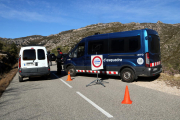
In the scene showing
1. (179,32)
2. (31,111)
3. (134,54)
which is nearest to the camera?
(31,111)

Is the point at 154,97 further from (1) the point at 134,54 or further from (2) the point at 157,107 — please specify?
(1) the point at 134,54

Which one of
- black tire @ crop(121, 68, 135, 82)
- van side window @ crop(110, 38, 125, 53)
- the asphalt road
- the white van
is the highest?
van side window @ crop(110, 38, 125, 53)

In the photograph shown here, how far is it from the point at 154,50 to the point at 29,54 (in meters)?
7.20

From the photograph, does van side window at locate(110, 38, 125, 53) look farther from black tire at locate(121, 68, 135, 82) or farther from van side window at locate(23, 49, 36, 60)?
van side window at locate(23, 49, 36, 60)

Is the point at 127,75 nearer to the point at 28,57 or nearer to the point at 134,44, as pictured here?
the point at 134,44

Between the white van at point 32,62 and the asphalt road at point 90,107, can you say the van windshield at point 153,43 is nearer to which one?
the asphalt road at point 90,107

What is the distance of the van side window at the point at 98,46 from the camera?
995 cm

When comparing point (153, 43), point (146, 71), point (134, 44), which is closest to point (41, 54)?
point (134, 44)

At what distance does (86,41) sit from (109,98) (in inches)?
222

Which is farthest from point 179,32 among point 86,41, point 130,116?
point 130,116

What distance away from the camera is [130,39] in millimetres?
8844

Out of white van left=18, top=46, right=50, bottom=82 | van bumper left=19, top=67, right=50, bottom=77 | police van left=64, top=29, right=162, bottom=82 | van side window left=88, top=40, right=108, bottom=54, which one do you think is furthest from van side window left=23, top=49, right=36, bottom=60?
van side window left=88, top=40, right=108, bottom=54

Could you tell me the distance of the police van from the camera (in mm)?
8344

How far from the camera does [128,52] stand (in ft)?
29.2
